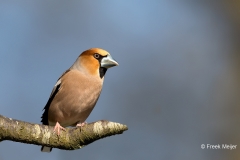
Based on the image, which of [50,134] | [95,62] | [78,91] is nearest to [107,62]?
[95,62]

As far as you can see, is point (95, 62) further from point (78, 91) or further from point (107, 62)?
point (78, 91)

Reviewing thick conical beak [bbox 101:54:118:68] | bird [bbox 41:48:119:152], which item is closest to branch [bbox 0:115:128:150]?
bird [bbox 41:48:119:152]

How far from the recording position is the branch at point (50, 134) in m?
2.78

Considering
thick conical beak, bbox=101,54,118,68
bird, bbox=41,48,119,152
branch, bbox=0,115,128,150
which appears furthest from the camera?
thick conical beak, bbox=101,54,118,68

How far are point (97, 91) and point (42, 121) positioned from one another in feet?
2.02

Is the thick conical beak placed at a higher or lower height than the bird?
higher

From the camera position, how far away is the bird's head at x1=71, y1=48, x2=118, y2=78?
4.28 m

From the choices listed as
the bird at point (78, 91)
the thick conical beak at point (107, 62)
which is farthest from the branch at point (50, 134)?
the thick conical beak at point (107, 62)

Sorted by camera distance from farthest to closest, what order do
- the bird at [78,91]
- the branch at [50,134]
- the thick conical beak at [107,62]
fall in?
the thick conical beak at [107,62], the bird at [78,91], the branch at [50,134]

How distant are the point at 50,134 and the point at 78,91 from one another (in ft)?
3.71

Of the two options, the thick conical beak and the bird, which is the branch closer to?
the bird

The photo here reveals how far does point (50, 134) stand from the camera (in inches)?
117

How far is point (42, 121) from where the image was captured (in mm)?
4344

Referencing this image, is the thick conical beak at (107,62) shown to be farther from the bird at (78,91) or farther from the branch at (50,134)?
the branch at (50,134)
